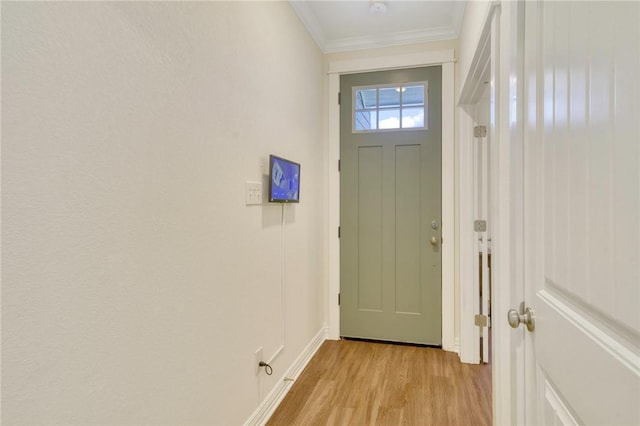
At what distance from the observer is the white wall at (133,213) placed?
762 mm

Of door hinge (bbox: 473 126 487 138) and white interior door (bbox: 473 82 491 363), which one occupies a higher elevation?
door hinge (bbox: 473 126 487 138)

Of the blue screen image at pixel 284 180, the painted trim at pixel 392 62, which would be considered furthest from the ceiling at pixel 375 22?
the blue screen image at pixel 284 180

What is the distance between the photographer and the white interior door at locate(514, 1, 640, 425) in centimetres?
52

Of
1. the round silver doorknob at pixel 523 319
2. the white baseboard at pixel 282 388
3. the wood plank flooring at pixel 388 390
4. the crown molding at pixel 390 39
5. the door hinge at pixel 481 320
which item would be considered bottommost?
the wood plank flooring at pixel 388 390

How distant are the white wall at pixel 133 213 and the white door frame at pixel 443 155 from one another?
1166 millimetres

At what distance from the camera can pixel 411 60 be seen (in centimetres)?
281

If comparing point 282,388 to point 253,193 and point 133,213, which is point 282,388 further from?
point 133,213

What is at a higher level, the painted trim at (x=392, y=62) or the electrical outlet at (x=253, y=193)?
the painted trim at (x=392, y=62)

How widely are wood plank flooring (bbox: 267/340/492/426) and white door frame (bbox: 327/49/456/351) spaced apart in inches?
14.0

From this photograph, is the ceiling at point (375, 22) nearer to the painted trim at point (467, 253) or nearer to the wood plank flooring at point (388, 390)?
the painted trim at point (467, 253)

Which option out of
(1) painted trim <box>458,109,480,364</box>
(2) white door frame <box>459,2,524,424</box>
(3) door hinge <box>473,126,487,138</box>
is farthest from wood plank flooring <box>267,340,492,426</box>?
(3) door hinge <box>473,126,487,138</box>

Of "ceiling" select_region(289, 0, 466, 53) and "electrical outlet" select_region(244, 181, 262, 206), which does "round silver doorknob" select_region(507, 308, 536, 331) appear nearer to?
"electrical outlet" select_region(244, 181, 262, 206)

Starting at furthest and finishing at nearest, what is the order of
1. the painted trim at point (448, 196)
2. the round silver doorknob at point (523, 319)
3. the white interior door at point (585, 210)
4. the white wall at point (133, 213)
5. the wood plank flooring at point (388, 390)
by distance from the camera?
the painted trim at point (448, 196) → the wood plank flooring at point (388, 390) → the round silver doorknob at point (523, 319) → the white wall at point (133, 213) → the white interior door at point (585, 210)

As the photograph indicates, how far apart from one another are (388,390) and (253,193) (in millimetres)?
1541
